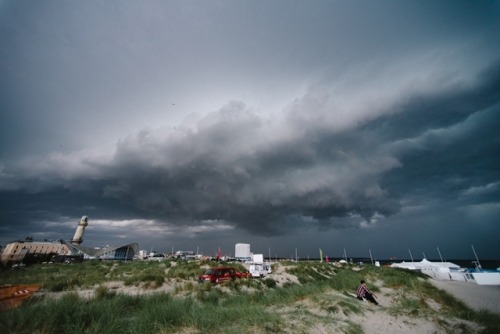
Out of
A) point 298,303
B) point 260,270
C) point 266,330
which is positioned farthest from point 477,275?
point 266,330

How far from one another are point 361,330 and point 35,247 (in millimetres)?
117917

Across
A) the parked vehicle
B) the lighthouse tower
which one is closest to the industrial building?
the lighthouse tower

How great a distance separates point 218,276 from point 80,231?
10918 cm

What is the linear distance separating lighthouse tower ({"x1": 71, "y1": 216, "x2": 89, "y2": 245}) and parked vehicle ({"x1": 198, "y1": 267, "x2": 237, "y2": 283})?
350 ft

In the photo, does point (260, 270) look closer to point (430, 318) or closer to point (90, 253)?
point (430, 318)

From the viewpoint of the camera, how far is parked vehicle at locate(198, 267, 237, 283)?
76.0ft

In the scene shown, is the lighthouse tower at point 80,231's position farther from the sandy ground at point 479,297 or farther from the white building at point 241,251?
the sandy ground at point 479,297

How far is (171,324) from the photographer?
8.00m

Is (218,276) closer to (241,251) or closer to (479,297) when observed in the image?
(479,297)

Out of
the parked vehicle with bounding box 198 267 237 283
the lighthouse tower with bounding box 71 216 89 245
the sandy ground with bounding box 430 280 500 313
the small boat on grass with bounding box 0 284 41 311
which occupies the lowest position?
the sandy ground with bounding box 430 280 500 313

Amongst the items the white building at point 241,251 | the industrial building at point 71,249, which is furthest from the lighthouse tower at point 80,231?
the white building at point 241,251

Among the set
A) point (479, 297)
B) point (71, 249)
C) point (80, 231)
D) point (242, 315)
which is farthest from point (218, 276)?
point (80, 231)

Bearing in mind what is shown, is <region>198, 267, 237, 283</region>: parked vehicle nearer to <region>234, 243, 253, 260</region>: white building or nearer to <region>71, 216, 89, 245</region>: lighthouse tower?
<region>234, 243, 253, 260</region>: white building

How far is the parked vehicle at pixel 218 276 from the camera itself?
76.0 ft
